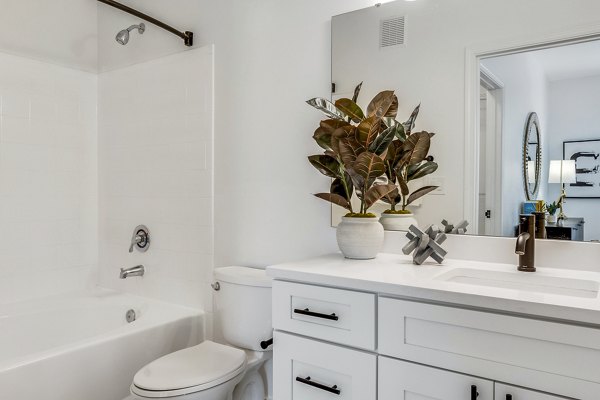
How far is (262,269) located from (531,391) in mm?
1336

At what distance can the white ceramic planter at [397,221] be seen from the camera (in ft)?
5.57

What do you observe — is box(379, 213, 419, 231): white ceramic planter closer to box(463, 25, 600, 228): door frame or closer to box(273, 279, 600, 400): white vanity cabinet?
box(463, 25, 600, 228): door frame

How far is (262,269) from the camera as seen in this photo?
212cm

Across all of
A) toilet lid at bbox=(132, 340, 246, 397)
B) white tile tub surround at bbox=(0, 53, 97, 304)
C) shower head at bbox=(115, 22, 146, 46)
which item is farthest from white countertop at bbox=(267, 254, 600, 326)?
white tile tub surround at bbox=(0, 53, 97, 304)

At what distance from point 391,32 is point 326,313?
3.72 feet

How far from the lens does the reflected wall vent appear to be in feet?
5.66

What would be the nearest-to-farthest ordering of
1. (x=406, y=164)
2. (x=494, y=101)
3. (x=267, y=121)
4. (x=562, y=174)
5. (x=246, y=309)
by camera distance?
(x=562, y=174) < (x=494, y=101) < (x=406, y=164) < (x=246, y=309) < (x=267, y=121)

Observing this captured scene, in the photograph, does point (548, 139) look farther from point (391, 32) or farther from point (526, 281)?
point (391, 32)

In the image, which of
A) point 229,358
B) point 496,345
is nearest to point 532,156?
point 496,345

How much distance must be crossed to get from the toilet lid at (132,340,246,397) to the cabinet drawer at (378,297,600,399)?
74cm

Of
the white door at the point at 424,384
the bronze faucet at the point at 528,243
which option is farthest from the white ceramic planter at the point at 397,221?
the white door at the point at 424,384

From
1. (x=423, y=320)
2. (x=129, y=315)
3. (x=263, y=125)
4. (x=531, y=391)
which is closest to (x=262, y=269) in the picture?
(x=263, y=125)

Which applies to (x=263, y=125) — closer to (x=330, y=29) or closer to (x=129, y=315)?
(x=330, y=29)

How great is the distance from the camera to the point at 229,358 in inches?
70.4
